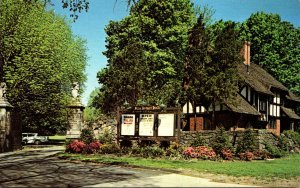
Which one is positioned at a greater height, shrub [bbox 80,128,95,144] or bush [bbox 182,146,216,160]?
shrub [bbox 80,128,95,144]

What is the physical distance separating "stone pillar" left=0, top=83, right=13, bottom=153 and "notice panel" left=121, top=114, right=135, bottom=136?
789 centimetres

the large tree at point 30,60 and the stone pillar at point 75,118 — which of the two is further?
the large tree at point 30,60

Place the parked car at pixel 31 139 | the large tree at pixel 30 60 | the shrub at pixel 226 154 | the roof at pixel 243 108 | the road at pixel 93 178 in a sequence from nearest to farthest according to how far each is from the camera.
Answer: the road at pixel 93 178
the shrub at pixel 226 154
the large tree at pixel 30 60
the roof at pixel 243 108
the parked car at pixel 31 139

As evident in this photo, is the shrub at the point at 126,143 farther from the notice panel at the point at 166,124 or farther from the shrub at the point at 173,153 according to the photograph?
the shrub at the point at 173,153

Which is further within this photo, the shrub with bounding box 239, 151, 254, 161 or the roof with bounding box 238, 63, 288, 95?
the roof with bounding box 238, 63, 288, 95

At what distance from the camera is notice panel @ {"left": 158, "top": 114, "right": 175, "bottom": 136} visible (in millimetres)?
20906

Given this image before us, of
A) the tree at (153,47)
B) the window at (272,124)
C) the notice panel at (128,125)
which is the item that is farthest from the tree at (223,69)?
the window at (272,124)

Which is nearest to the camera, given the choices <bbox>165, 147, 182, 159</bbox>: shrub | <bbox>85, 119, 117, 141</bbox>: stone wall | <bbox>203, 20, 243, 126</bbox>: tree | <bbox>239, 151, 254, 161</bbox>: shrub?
<bbox>165, 147, 182, 159</bbox>: shrub

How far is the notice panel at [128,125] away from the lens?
22.4 metres

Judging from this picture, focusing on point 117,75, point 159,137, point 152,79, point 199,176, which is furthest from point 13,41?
point 199,176

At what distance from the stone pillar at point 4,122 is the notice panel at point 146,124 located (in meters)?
9.15

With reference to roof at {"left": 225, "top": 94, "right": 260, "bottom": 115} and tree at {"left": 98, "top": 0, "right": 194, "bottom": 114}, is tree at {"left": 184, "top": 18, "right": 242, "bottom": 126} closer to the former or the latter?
tree at {"left": 98, "top": 0, "right": 194, "bottom": 114}

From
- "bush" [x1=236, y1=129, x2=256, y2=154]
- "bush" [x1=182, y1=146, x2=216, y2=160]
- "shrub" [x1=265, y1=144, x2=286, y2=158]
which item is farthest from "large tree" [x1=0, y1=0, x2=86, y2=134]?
"shrub" [x1=265, y1=144, x2=286, y2=158]

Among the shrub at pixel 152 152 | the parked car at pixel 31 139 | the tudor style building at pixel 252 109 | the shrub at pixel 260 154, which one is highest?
A: the tudor style building at pixel 252 109
